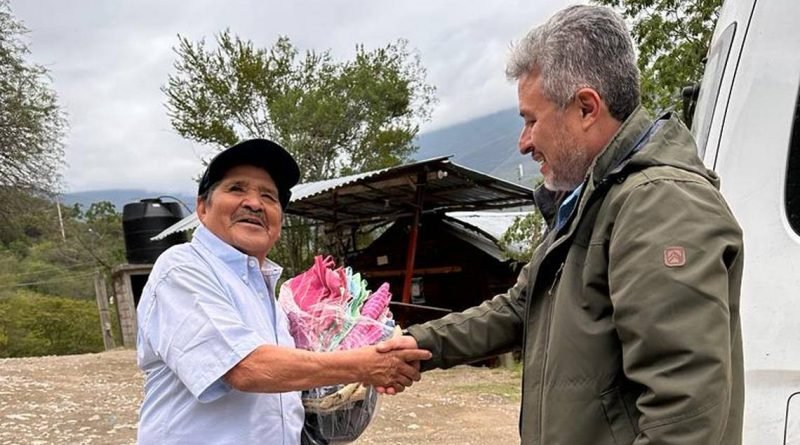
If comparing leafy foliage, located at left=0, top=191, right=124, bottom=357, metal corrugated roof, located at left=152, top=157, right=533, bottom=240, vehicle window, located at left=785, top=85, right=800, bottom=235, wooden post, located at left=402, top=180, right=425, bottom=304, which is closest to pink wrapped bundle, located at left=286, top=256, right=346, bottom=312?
vehicle window, located at left=785, top=85, right=800, bottom=235

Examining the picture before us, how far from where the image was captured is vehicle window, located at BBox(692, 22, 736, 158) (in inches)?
65.9

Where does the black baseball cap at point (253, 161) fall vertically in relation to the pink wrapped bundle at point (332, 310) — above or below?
above

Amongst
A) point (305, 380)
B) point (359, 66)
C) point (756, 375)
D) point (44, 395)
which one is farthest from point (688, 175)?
point (359, 66)

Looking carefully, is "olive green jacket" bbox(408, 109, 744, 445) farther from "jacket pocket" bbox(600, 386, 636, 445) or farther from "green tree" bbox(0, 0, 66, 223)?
"green tree" bbox(0, 0, 66, 223)

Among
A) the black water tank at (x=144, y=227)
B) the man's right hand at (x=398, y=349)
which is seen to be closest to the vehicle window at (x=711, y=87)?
the man's right hand at (x=398, y=349)

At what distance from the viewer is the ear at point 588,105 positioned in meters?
1.31

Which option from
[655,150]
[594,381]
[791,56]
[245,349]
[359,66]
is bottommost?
[594,381]

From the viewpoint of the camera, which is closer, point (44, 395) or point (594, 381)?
point (594, 381)

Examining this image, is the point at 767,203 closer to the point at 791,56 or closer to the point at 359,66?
the point at 791,56

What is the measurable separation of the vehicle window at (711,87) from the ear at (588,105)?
1.58ft

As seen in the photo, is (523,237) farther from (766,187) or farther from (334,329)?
(766,187)

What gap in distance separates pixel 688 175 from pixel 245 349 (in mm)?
1056

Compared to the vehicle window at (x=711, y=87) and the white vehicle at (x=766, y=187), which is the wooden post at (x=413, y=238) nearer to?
the vehicle window at (x=711, y=87)

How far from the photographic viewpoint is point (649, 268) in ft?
3.52
